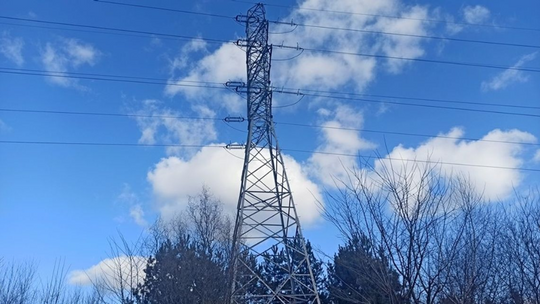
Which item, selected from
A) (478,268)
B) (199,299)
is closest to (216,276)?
(199,299)

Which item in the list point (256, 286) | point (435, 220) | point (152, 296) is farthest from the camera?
→ point (256, 286)

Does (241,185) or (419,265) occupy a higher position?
(241,185)

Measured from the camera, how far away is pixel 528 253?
48.7ft

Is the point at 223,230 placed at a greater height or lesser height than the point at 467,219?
greater

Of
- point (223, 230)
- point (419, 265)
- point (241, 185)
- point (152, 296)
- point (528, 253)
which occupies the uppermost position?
point (223, 230)

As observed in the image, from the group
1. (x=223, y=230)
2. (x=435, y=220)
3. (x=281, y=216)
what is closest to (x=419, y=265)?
(x=435, y=220)

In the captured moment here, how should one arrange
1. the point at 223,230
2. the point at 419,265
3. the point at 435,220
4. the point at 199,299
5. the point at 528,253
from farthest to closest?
1. the point at 223,230
2. the point at 199,299
3. the point at 528,253
4. the point at 435,220
5. the point at 419,265

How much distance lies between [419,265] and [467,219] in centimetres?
230

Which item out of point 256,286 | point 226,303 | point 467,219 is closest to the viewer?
point 467,219

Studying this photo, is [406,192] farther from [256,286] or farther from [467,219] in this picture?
[256,286]

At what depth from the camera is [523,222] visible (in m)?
15.2

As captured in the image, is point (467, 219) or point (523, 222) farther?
point (523, 222)

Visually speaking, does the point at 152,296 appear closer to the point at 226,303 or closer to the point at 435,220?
the point at 226,303

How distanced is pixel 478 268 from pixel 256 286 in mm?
17504
